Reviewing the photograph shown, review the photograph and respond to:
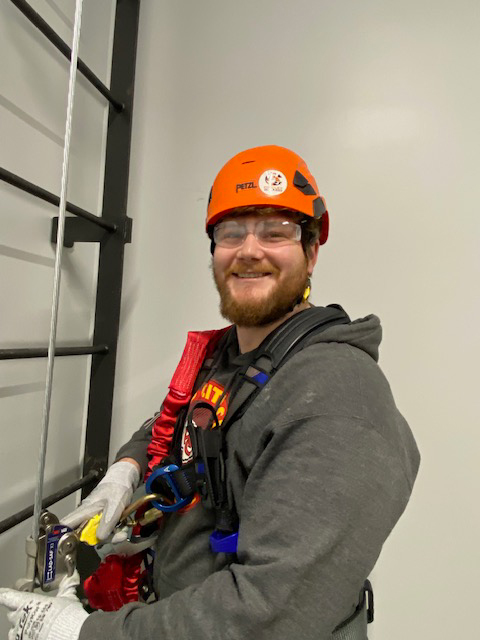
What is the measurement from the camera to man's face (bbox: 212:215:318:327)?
0.87m

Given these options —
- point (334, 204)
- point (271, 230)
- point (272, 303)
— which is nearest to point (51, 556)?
point (272, 303)

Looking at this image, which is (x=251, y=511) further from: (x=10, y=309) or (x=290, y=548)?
(x=10, y=309)

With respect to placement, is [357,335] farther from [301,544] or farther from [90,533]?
[90,533]

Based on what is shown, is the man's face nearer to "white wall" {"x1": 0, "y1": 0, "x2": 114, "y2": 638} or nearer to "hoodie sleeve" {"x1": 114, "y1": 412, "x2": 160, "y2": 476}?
"hoodie sleeve" {"x1": 114, "y1": 412, "x2": 160, "y2": 476}

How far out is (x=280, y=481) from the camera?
58 centimetres

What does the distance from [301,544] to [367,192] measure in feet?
3.53

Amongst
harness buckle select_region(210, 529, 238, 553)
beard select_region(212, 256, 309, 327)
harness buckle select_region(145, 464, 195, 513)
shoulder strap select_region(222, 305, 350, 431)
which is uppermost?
beard select_region(212, 256, 309, 327)

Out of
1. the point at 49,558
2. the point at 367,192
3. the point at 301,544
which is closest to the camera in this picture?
the point at 301,544

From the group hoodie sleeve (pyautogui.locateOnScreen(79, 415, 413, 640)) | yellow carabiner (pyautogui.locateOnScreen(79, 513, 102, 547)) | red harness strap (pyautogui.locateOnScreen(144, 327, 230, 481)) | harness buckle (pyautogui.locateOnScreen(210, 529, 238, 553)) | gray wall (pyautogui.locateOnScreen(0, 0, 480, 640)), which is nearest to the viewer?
hoodie sleeve (pyautogui.locateOnScreen(79, 415, 413, 640))

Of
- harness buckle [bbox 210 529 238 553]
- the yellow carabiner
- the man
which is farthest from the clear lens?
the yellow carabiner

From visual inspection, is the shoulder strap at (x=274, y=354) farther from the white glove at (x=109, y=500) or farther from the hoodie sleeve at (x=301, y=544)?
the white glove at (x=109, y=500)

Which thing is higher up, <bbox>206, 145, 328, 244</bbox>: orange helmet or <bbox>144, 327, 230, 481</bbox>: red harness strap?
<bbox>206, 145, 328, 244</bbox>: orange helmet

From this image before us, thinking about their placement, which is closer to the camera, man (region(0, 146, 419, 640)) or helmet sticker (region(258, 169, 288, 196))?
man (region(0, 146, 419, 640))

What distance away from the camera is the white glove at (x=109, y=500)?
84 centimetres
